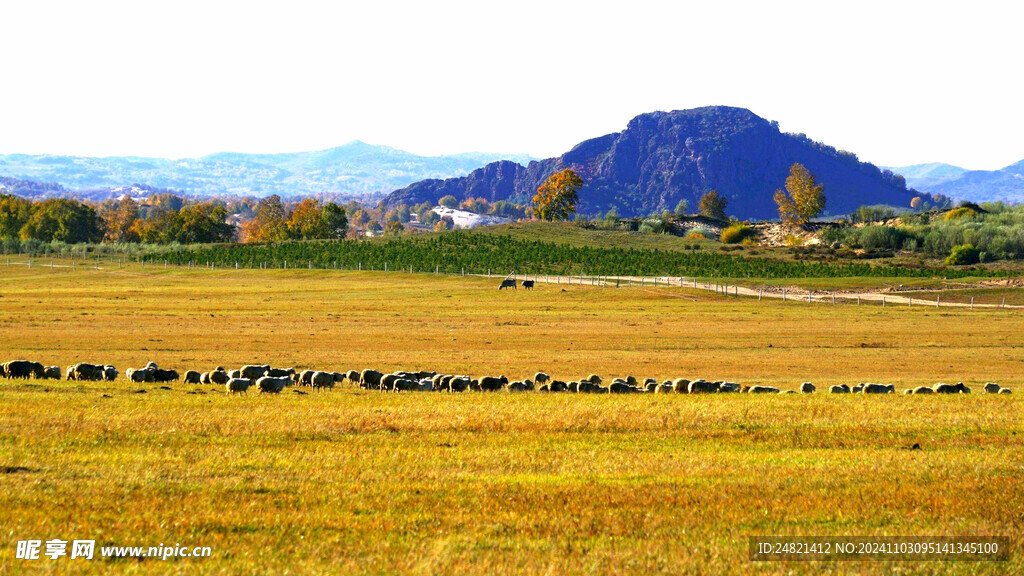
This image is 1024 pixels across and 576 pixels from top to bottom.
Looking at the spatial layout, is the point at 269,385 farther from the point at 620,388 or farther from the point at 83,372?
the point at 620,388

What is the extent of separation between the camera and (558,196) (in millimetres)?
175625

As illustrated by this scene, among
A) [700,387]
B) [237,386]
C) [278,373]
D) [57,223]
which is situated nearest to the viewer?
[237,386]

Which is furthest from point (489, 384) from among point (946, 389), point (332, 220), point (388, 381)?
point (332, 220)

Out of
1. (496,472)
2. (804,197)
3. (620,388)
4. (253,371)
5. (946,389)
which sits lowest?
(253,371)

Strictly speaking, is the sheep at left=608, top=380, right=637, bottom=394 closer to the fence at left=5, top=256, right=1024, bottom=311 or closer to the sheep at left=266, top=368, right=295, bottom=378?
the sheep at left=266, top=368, right=295, bottom=378

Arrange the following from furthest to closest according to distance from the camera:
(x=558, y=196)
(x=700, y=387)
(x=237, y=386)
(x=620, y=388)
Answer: (x=558, y=196) → (x=700, y=387) → (x=620, y=388) → (x=237, y=386)

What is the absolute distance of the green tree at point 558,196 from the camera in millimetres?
174875

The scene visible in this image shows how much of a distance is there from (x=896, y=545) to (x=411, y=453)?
324 inches

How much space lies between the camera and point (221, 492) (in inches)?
505

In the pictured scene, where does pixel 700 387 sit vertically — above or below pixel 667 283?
above

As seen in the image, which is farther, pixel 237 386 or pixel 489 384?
pixel 489 384

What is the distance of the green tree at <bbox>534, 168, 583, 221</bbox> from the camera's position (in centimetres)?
17488

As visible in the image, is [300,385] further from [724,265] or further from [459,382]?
[724,265]

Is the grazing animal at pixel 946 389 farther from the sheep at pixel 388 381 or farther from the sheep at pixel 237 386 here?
the sheep at pixel 237 386
